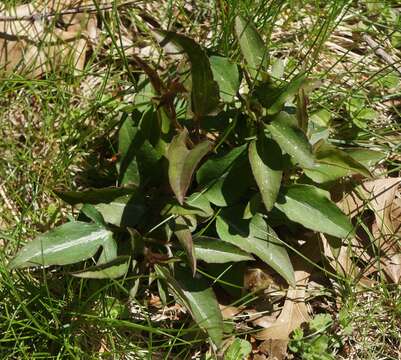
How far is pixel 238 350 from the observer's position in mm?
1889

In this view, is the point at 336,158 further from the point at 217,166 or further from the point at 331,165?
the point at 217,166

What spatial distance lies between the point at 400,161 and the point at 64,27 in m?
1.13

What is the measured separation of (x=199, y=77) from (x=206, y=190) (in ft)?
0.95

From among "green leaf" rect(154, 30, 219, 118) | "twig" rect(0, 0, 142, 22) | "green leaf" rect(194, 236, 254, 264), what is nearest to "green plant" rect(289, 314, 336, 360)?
"green leaf" rect(194, 236, 254, 264)

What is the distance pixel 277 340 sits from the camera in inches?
76.6

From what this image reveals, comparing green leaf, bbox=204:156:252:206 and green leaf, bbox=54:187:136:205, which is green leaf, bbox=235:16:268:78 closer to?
green leaf, bbox=204:156:252:206

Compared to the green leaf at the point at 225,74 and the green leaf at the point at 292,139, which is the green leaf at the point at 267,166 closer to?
the green leaf at the point at 292,139

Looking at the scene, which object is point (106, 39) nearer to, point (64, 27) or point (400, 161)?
point (64, 27)

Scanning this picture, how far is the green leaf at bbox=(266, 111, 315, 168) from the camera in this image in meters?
1.69

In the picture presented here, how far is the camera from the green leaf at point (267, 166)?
5.63ft

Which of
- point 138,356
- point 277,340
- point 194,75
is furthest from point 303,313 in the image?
point 194,75

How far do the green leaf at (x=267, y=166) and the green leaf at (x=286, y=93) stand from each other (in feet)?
0.24

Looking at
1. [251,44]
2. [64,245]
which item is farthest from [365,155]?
[64,245]

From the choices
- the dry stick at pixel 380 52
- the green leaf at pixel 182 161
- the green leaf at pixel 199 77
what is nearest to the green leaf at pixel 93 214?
the green leaf at pixel 182 161
